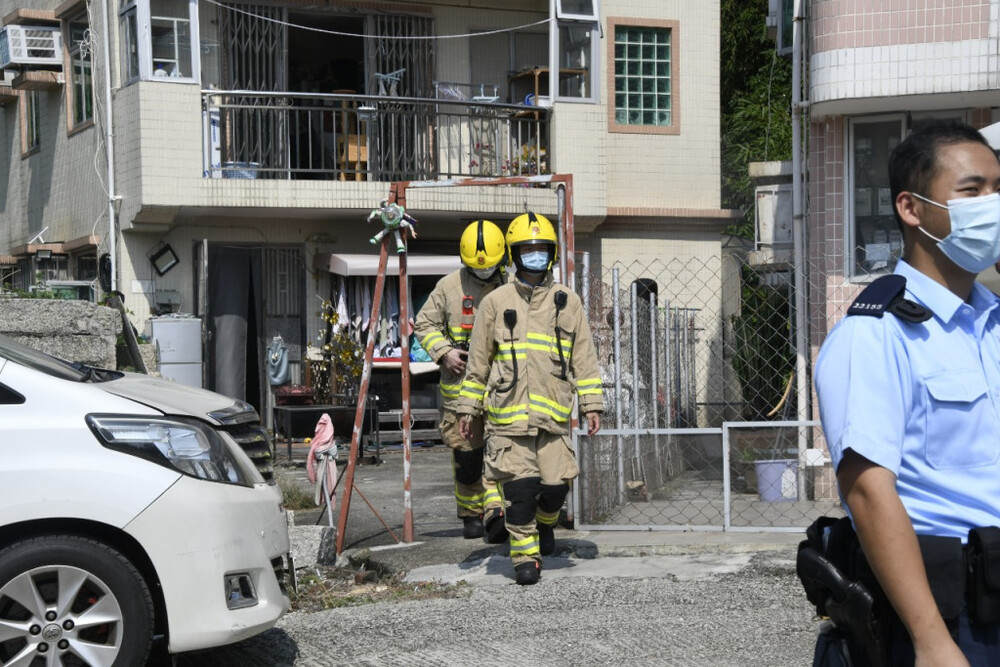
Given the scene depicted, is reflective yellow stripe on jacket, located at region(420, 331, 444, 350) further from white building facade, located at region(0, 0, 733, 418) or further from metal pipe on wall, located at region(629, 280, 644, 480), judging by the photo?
white building facade, located at region(0, 0, 733, 418)

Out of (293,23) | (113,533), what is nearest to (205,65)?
(293,23)

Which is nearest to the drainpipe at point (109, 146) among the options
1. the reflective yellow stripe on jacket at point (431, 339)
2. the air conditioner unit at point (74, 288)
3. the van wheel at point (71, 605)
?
the air conditioner unit at point (74, 288)

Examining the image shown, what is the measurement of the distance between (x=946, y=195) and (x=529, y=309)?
458 cm

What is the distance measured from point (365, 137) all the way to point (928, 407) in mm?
14162

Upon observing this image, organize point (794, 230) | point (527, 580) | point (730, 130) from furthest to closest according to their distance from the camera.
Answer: point (730, 130), point (794, 230), point (527, 580)

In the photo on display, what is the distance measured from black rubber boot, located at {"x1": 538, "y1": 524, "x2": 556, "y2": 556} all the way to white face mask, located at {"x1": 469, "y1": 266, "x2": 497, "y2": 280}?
1.74m

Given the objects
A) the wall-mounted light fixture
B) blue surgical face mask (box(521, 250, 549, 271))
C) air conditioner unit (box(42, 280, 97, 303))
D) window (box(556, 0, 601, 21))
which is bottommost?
air conditioner unit (box(42, 280, 97, 303))

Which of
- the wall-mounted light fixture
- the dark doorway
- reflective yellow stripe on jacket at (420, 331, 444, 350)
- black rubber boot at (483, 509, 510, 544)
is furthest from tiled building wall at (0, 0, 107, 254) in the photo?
black rubber boot at (483, 509, 510, 544)

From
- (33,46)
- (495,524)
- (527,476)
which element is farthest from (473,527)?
(33,46)

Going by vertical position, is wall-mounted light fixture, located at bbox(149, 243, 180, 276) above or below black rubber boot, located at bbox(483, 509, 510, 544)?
above

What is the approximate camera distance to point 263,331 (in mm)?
16500

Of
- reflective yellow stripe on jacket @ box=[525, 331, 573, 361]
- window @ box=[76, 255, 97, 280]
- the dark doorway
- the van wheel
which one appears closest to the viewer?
the van wheel

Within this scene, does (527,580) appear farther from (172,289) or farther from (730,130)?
(730,130)

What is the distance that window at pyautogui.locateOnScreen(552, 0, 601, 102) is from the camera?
1638cm
